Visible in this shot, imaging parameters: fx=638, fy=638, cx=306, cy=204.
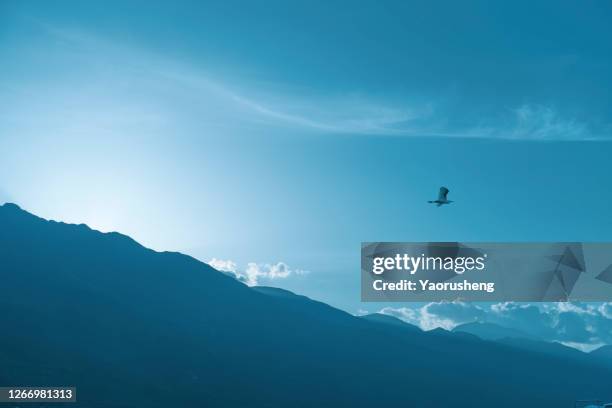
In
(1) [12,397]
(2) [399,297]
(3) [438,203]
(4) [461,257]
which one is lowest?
(1) [12,397]

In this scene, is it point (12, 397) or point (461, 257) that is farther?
point (12, 397)

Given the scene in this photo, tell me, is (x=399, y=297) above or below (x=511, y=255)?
below

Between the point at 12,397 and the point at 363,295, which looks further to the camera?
the point at 12,397

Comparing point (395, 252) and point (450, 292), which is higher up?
point (395, 252)

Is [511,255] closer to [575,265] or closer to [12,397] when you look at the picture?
[575,265]

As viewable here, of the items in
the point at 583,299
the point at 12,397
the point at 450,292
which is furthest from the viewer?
the point at 12,397

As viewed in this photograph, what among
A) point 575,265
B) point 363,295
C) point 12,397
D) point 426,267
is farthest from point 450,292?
point 12,397

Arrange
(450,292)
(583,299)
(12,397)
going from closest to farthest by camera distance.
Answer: (450,292) < (583,299) < (12,397)

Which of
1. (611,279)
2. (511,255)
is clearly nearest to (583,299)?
(611,279)

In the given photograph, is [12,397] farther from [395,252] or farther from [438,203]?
[438,203]
